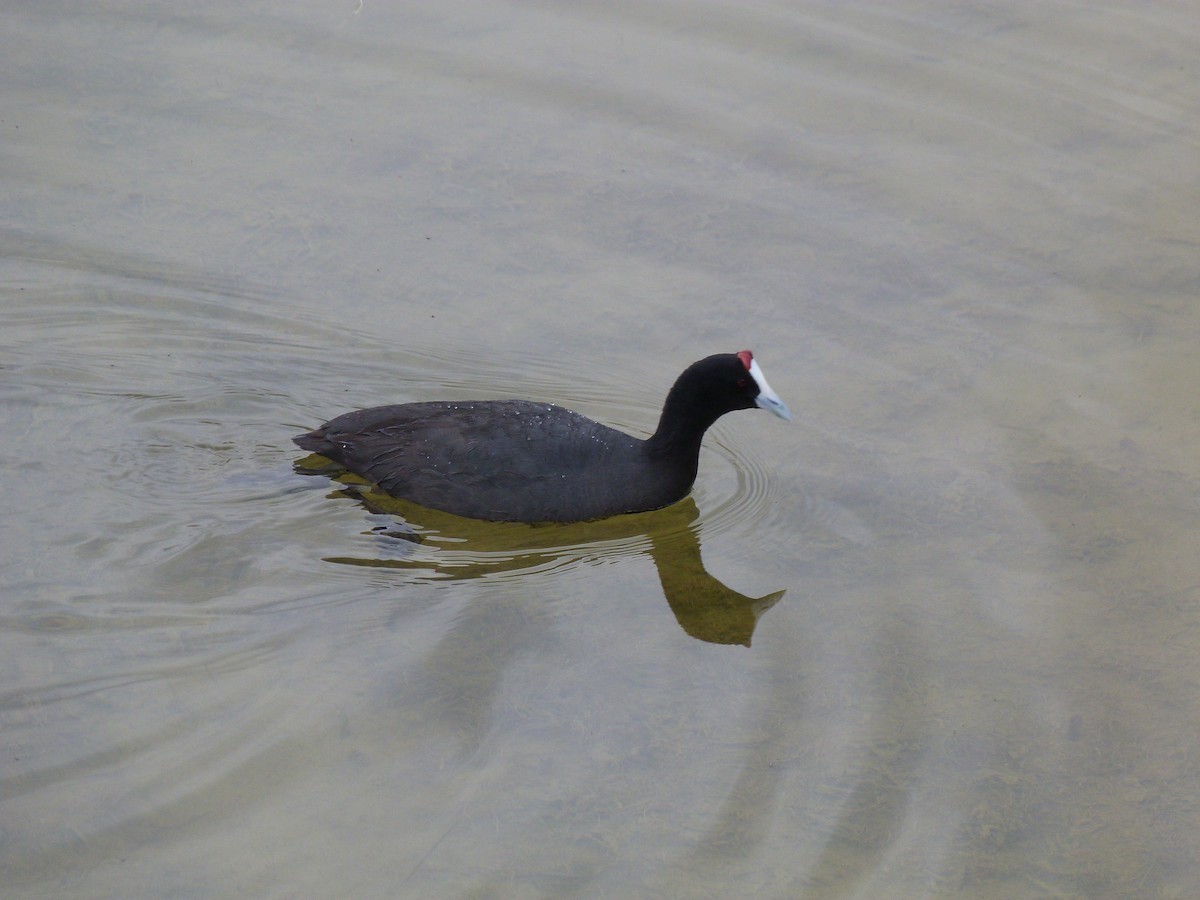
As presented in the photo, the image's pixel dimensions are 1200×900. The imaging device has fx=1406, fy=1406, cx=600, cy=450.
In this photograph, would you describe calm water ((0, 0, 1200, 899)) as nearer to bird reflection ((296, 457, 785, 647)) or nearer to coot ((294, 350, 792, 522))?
bird reflection ((296, 457, 785, 647))

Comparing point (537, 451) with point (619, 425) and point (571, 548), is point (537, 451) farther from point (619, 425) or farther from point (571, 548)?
point (619, 425)

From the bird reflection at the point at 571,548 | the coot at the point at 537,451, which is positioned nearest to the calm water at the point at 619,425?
the bird reflection at the point at 571,548

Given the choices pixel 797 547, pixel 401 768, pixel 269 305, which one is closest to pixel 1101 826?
pixel 797 547

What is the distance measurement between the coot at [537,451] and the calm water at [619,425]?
165 mm

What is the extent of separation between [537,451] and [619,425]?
90 cm

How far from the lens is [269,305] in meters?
7.41

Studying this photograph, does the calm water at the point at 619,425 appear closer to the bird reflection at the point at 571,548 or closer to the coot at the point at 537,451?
→ the bird reflection at the point at 571,548

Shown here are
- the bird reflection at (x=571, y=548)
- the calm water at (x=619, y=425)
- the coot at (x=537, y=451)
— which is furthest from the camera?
the coot at (x=537, y=451)

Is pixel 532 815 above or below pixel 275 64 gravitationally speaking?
below

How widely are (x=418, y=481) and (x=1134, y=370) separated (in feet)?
12.4

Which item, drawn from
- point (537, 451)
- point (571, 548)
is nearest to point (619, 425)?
point (537, 451)

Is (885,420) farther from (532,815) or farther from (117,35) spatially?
(117,35)

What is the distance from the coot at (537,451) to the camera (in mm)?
6148

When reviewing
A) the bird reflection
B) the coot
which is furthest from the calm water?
the coot
